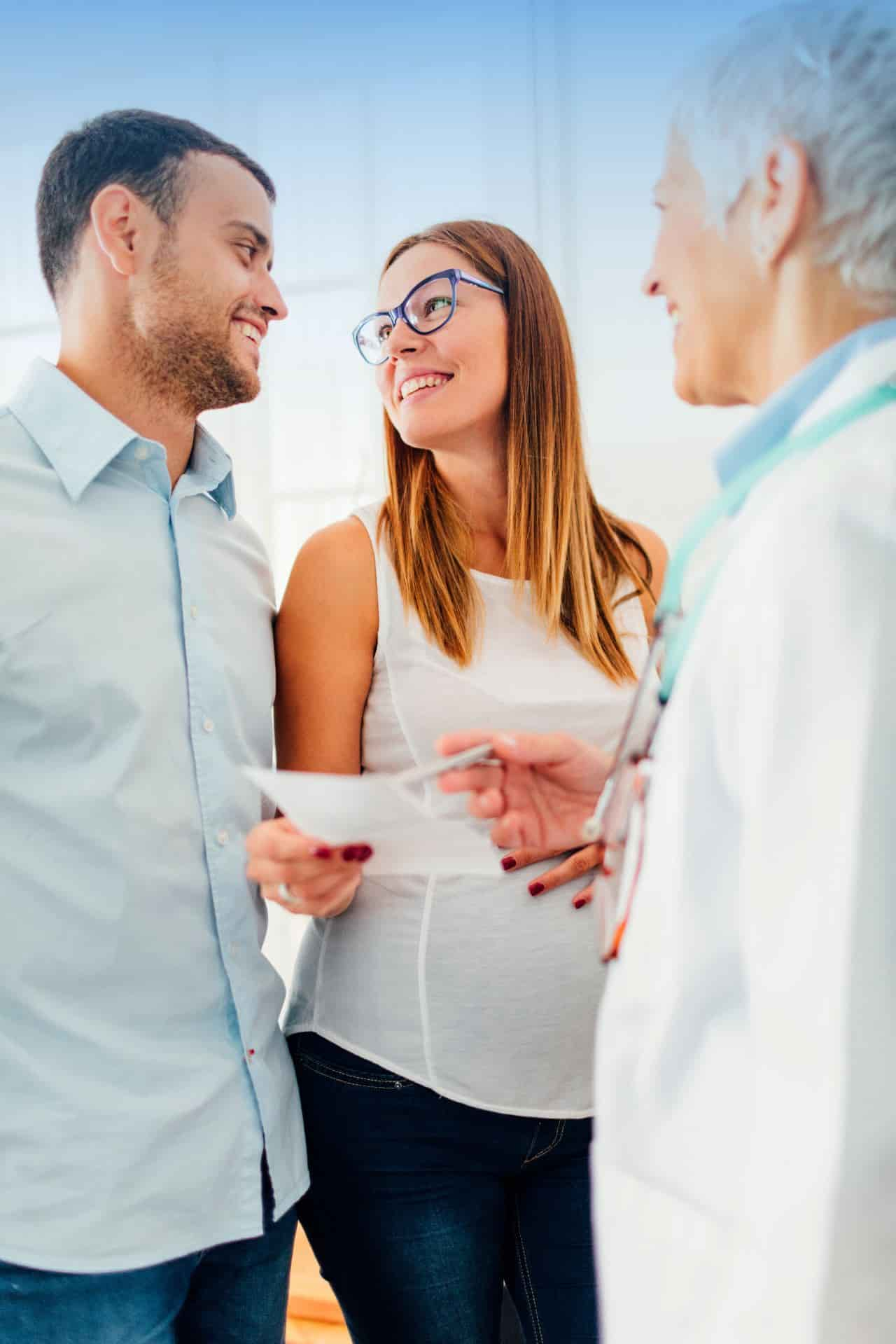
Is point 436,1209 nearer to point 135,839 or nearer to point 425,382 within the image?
point 135,839

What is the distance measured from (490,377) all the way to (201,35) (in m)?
1.79

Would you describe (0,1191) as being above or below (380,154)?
below

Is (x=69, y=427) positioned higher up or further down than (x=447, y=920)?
higher up

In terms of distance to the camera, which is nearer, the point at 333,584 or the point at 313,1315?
the point at 333,584

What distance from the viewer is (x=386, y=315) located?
4.86ft

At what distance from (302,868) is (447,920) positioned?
288mm

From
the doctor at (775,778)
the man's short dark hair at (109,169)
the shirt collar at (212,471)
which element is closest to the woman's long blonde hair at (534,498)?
the shirt collar at (212,471)

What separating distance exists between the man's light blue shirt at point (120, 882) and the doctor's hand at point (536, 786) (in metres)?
0.32

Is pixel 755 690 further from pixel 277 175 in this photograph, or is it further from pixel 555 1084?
pixel 277 175

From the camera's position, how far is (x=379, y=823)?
75cm

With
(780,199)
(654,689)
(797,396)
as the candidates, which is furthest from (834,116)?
(654,689)

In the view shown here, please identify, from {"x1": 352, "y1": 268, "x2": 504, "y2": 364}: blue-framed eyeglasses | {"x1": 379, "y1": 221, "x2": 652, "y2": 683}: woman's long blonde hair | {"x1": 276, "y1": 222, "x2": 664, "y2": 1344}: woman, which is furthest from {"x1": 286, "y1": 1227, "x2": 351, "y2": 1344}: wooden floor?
{"x1": 352, "y1": 268, "x2": 504, "y2": 364}: blue-framed eyeglasses

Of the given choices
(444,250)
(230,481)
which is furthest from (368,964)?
(444,250)

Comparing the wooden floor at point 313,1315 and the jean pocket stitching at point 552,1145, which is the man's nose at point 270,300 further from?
the wooden floor at point 313,1315
